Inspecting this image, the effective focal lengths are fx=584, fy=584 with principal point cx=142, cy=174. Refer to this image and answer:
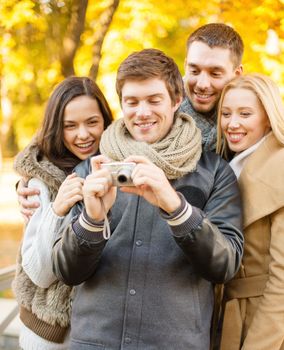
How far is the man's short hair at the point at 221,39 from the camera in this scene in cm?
278

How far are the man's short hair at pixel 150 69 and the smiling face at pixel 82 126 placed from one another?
0.38 meters

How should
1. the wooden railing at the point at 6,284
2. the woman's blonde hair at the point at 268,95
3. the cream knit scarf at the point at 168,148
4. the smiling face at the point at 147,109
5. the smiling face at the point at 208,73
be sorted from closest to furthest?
the cream knit scarf at the point at 168,148
the smiling face at the point at 147,109
the woman's blonde hair at the point at 268,95
the smiling face at the point at 208,73
the wooden railing at the point at 6,284

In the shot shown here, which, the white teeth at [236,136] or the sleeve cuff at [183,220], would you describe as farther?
the white teeth at [236,136]

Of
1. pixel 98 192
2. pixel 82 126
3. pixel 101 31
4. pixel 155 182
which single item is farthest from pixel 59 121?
pixel 101 31

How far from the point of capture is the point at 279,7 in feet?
17.7

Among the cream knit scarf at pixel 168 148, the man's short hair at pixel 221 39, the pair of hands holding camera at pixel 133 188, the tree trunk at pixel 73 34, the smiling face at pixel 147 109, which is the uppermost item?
the tree trunk at pixel 73 34

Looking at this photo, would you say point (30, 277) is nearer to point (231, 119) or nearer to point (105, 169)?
point (105, 169)

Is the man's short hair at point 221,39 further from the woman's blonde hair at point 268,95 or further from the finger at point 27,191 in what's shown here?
the finger at point 27,191

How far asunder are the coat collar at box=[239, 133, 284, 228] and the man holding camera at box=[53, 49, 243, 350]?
0.09 meters

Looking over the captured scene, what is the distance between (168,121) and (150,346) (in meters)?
0.85

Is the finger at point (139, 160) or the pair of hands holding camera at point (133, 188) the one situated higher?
the finger at point (139, 160)

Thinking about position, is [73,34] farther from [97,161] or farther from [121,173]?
[121,173]

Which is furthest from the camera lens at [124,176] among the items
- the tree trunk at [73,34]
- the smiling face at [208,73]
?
the tree trunk at [73,34]

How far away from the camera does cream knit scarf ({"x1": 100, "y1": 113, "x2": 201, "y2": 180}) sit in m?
2.11
